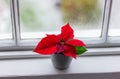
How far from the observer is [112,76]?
1.10 meters

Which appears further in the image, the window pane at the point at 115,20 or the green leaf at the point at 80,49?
the window pane at the point at 115,20

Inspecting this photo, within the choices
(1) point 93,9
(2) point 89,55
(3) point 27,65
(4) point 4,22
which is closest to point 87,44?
(2) point 89,55

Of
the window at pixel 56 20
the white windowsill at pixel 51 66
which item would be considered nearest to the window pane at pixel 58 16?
the window at pixel 56 20

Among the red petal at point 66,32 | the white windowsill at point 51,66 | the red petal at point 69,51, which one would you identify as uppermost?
the red petal at point 66,32

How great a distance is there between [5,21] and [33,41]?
6.3 inches

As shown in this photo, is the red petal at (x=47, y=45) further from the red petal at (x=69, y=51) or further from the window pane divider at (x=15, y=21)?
the window pane divider at (x=15, y=21)

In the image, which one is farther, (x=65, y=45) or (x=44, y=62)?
(x=44, y=62)

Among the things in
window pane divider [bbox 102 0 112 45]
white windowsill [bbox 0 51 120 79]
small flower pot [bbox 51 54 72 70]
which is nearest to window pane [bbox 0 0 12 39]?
white windowsill [bbox 0 51 120 79]

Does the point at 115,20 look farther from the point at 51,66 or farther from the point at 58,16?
the point at 51,66

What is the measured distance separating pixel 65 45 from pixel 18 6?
279mm

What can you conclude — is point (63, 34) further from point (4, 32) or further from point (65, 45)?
point (4, 32)

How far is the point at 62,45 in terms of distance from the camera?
1029 mm

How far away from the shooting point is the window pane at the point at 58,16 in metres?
1.14

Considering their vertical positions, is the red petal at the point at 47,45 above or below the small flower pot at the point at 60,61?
above
